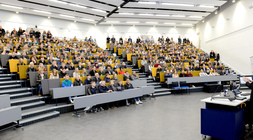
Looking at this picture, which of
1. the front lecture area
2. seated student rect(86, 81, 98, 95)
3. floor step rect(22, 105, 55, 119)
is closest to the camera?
the front lecture area

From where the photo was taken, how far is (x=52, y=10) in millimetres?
13625

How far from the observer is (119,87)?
6.62m

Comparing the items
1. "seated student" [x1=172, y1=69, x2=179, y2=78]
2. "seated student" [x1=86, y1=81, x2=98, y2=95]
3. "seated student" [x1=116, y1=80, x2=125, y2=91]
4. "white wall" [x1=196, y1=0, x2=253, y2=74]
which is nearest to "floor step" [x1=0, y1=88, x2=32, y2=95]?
"seated student" [x1=86, y1=81, x2=98, y2=95]

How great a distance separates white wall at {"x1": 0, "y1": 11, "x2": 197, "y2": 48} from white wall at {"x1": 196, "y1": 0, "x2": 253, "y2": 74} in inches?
178

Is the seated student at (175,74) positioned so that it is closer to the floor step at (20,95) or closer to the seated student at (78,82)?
the seated student at (78,82)

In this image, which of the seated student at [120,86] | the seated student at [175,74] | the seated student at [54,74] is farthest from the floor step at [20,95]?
the seated student at [175,74]

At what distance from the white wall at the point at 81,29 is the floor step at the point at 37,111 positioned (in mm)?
11069

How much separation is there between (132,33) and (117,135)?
16534 mm

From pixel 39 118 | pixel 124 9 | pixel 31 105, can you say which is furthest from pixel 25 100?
pixel 124 9

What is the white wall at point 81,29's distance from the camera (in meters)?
13.9

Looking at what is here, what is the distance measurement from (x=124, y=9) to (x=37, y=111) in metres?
10.5

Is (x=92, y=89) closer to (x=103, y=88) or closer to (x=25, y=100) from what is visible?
(x=103, y=88)

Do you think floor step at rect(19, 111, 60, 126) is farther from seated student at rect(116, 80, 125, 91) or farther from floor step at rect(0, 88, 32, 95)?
seated student at rect(116, 80, 125, 91)

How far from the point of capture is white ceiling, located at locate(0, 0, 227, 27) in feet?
39.7
